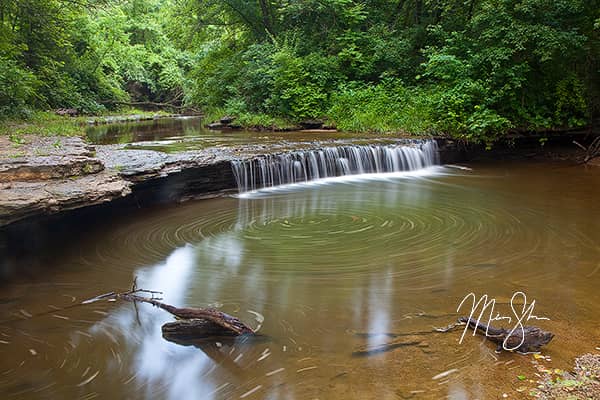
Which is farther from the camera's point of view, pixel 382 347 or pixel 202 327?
pixel 202 327

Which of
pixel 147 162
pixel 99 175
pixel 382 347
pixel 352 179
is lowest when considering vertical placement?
pixel 382 347

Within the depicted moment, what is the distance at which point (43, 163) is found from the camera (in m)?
6.01

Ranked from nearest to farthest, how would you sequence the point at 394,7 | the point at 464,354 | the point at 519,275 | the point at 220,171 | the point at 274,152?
the point at 464,354 < the point at 519,275 < the point at 220,171 < the point at 274,152 < the point at 394,7

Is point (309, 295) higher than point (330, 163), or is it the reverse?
point (330, 163)

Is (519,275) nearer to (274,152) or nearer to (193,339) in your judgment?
(193,339)

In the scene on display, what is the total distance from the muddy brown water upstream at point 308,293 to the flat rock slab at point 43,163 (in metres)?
1.01

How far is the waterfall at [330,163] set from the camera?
9.90 m

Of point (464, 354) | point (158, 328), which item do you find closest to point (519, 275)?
point (464, 354)

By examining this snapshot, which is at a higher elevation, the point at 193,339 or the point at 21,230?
the point at 21,230

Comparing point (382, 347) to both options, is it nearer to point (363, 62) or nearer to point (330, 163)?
point (330, 163)

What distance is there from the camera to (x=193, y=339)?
364cm

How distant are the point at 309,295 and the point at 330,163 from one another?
7.03m

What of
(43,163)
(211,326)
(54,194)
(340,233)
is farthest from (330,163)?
(211,326)

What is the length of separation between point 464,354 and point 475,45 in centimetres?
1165
